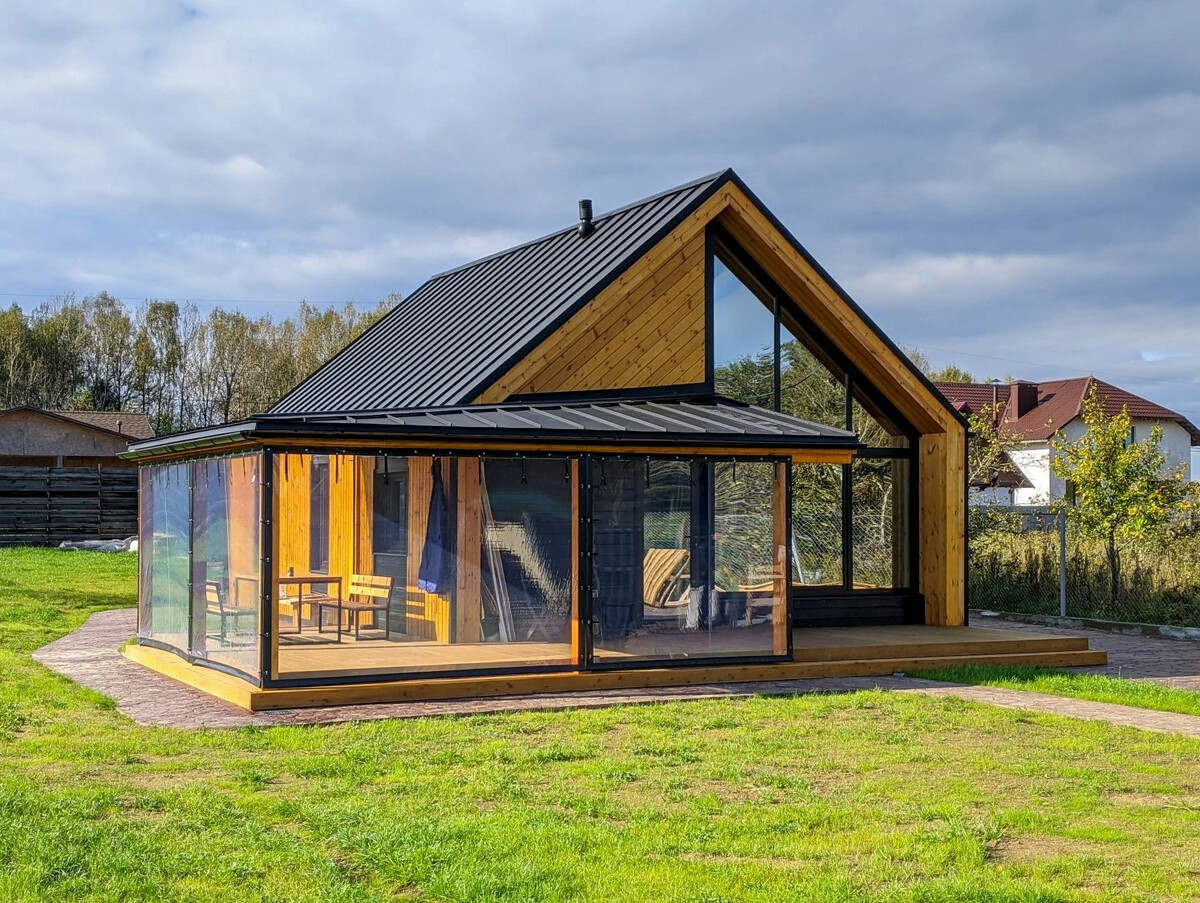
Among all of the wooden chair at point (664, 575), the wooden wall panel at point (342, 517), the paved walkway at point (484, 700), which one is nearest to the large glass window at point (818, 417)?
the paved walkway at point (484, 700)

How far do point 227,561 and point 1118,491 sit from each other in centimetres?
1259

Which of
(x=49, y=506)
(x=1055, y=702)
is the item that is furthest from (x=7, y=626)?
(x=49, y=506)

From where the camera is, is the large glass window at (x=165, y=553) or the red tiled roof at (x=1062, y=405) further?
the red tiled roof at (x=1062, y=405)

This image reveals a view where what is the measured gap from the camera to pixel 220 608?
1189cm

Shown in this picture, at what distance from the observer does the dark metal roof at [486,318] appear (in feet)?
47.3

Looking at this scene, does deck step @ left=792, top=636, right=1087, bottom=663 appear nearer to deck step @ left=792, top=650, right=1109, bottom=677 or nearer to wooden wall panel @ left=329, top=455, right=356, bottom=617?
deck step @ left=792, top=650, right=1109, bottom=677

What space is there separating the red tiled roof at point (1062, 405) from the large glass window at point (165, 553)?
39.4m

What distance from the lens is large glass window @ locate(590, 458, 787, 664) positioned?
12328 mm

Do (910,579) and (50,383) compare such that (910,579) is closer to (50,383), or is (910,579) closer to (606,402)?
(606,402)

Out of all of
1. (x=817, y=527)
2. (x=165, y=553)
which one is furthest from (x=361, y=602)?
(x=817, y=527)

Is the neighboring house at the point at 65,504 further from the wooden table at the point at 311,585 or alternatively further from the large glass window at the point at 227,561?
the wooden table at the point at 311,585

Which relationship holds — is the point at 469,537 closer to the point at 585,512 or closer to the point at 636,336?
the point at 585,512

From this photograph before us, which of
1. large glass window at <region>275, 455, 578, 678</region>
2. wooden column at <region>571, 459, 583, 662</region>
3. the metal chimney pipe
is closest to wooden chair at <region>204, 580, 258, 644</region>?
large glass window at <region>275, 455, 578, 678</region>

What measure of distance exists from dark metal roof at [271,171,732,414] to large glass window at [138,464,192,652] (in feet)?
8.50
